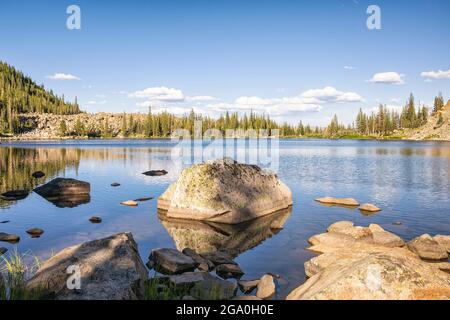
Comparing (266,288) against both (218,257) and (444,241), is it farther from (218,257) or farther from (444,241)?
(444,241)

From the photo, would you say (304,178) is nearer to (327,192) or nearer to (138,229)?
(327,192)

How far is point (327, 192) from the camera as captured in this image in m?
30.2

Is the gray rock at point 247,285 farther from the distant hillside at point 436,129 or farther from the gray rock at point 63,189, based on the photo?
the distant hillside at point 436,129

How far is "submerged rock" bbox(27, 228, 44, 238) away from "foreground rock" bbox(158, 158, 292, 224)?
6.63m

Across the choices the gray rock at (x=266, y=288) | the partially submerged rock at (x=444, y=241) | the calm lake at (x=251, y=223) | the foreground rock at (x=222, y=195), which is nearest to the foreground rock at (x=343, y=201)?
the calm lake at (x=251, y=223)

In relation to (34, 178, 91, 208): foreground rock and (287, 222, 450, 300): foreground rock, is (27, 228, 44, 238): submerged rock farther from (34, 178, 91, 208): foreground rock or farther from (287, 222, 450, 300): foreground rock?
(287, 222, 450, 300): foreground rock

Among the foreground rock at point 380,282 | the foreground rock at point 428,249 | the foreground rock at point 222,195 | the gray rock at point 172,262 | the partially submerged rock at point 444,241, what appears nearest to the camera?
the foreground rock at point 380,282

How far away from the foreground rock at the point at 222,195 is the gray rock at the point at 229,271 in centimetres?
692

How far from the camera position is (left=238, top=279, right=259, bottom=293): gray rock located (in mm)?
11383

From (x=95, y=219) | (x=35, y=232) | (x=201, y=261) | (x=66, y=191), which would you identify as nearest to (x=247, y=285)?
(x=201, y=261)

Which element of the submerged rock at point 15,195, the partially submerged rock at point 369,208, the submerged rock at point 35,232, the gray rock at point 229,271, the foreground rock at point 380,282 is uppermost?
the foreground rock at point 380,282

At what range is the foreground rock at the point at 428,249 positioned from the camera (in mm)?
14422

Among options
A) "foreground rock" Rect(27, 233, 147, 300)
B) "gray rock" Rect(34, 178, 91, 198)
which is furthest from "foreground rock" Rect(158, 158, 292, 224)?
"foreground rock" Rect(27, 233, 147, 300)
